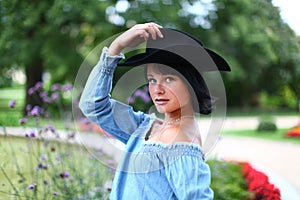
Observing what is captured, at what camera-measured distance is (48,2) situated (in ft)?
35.1

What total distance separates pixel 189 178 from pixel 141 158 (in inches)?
8.7

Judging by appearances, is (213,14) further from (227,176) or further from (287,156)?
(227,176)

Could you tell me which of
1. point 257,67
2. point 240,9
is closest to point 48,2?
point 240,9

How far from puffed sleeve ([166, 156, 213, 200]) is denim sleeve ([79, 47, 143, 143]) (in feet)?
1.05

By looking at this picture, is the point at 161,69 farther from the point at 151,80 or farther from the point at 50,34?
the point at 50,34

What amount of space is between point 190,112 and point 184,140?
0.12m

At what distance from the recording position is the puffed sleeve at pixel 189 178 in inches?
52.4

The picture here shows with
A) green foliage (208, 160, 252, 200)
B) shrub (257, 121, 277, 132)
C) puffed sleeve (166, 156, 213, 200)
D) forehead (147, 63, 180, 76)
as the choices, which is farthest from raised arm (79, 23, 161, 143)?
shrub (257, 121, 277, 132)

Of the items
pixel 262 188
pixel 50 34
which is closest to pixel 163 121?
pixel 262 188

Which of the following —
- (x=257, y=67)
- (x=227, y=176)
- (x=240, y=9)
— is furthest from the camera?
(x=257, y=67)

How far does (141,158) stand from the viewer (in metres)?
1.51

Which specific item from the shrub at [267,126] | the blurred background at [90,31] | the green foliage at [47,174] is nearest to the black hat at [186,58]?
the green foliage at [47,174]

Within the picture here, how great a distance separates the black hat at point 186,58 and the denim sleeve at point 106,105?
0.28ft

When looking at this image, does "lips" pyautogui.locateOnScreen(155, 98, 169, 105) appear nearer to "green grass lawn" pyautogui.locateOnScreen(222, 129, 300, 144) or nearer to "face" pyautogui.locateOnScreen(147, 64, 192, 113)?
"face" pyautogui.locateOnScreen(147, 64, 192, 113)
